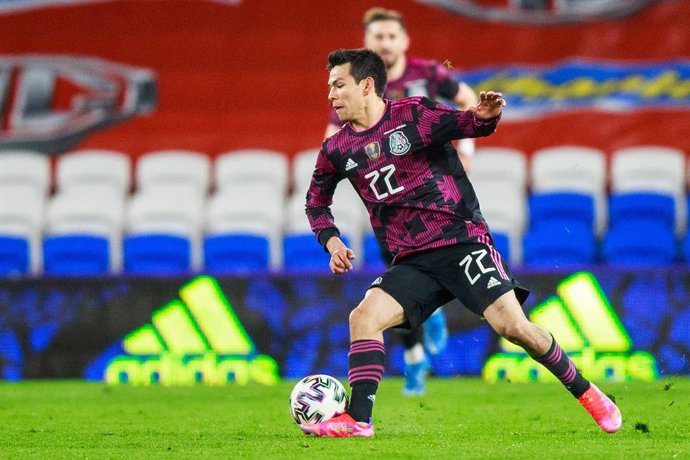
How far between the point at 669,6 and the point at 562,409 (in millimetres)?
6889

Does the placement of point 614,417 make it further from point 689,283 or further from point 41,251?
point 41,251

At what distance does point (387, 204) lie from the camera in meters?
6.55

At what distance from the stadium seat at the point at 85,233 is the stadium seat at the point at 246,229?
3.04 ft

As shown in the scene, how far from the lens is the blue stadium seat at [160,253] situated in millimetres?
12594

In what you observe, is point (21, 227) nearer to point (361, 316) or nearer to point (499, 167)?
point (499, 167)

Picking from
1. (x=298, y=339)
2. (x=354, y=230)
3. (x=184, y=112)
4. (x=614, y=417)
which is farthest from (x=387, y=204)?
(x=184, y=112)

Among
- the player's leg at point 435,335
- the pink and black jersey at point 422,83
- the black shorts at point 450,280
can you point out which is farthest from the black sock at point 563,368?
the player's leg at point 435,335

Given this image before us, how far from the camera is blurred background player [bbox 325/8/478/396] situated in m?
8.87

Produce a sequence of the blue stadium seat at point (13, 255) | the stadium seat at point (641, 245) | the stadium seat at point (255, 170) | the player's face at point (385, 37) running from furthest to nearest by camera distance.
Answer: the stadium seat at point (255, 170) → the blue stadium seat at point (13, 255) → the stadium seat at point (641, 245) → the player's face at point (385, 37)

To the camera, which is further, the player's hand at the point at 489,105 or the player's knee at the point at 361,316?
the player's knee at the point at 361,316

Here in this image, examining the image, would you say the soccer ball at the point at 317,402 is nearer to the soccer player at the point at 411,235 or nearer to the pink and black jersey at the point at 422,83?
the soccer player at the point at 411,235

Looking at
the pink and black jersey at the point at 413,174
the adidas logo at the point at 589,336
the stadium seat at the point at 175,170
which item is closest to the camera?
the pink and black jersey at the point at 413,174

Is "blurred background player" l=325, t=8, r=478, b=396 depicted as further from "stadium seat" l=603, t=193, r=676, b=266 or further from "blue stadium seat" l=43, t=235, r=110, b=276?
"blue stadium seat" l=43, t=235, r=110, b=276

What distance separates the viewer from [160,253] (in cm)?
1262
